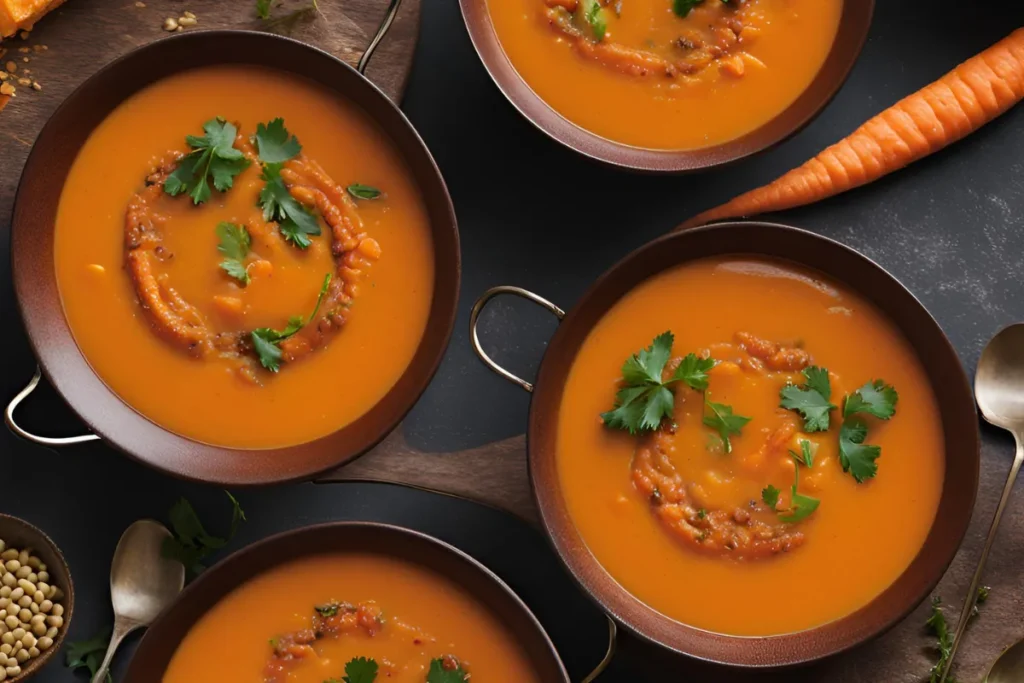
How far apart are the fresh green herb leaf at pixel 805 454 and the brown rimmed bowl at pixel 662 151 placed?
33.9 inches

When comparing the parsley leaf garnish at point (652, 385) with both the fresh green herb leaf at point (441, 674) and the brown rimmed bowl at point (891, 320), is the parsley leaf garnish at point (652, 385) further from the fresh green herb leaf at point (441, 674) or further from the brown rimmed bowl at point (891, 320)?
the fresh green herb leaf at point (441, 674)

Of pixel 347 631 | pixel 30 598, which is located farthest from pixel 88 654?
pixel 347 631

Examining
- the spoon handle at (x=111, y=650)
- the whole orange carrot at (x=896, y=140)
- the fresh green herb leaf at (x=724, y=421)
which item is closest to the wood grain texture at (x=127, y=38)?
the whole orange carrot at (x=896, y=140)

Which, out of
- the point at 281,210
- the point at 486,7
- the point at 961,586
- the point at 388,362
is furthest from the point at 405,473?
the point at 961,586

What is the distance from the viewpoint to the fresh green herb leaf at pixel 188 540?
386cm

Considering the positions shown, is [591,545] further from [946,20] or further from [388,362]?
[946,20]

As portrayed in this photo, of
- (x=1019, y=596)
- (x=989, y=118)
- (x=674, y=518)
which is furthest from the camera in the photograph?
(x=989, y=118)

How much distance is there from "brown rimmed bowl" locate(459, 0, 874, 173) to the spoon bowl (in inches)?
37.2

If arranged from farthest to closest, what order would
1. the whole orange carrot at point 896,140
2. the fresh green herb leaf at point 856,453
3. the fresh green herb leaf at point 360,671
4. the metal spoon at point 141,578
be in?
the whole orange carrot at point 896,140, the metal spoon at point 141,578, the fresh green herb leaf at point 856,453, the fresh green herb leaf at point 360,671

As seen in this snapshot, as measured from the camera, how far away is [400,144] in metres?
3.74

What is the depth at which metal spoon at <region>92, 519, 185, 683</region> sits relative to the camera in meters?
3.82

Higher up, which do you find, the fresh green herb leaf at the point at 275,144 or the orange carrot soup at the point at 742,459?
the fresh green herb leaf at the point at 275,144

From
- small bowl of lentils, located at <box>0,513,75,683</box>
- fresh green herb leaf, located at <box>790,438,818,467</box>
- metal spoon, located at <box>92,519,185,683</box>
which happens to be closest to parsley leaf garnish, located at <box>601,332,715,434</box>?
fresh green herb leaf, located at <box>790,438,818,467</box>

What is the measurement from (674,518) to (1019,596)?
1156mm
